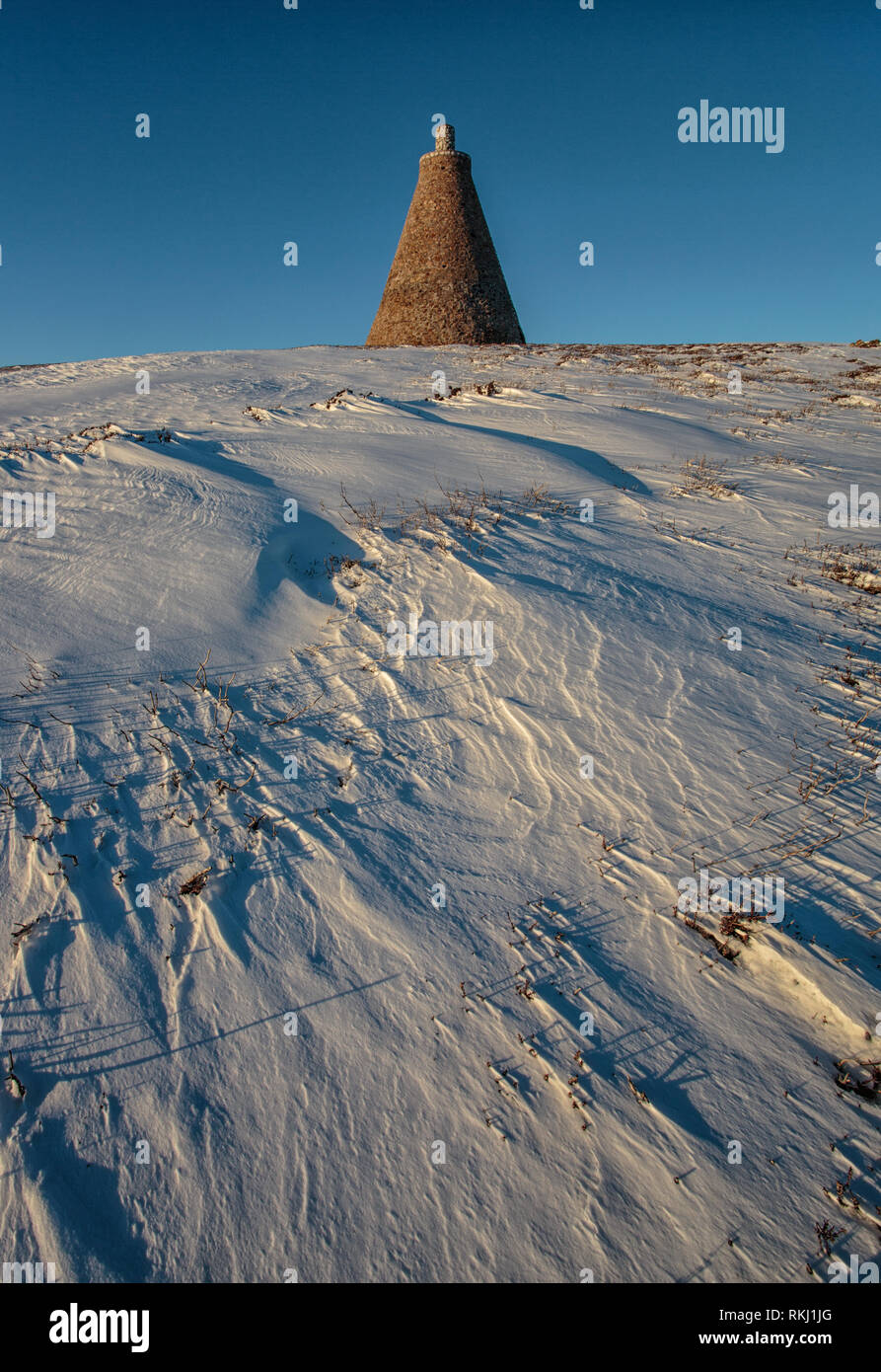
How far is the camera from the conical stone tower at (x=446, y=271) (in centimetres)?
1998

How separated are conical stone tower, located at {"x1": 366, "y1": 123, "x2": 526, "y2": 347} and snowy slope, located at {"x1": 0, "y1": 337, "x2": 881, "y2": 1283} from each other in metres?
18.3

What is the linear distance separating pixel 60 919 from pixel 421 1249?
59.5 inches

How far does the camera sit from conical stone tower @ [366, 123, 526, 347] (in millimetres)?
19984

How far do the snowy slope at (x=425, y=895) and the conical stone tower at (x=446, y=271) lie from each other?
59.9 feet

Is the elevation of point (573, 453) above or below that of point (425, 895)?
above

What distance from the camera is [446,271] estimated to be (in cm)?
2017

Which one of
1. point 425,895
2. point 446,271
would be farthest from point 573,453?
point 446,271

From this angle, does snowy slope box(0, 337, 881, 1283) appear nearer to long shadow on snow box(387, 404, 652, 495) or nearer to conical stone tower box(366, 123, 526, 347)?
long shadow on snow box(387, 404, 652, 495)

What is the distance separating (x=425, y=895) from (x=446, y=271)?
2302cm

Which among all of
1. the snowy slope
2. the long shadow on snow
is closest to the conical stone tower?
the long shadow on snow

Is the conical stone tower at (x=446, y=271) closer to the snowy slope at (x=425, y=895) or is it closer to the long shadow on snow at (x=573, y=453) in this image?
→ the long shadow on snow at (x=573, y=453)

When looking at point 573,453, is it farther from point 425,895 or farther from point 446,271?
point 446,271

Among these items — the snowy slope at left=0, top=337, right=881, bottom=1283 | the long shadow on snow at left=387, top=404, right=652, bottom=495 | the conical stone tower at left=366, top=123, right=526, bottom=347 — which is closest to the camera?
the snowy slope at left=0, top=337, right=881, bottom=1283

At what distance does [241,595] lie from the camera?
3.84 meters
